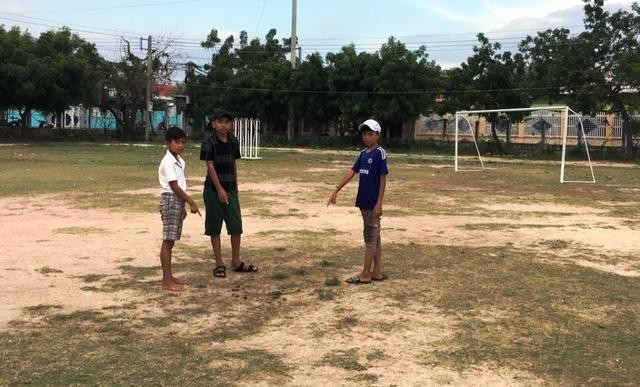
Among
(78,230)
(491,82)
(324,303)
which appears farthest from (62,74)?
(324,303)

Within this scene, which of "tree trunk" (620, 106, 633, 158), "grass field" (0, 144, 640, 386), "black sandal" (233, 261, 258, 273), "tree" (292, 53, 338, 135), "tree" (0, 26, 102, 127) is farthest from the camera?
"tree" (292, 53, 338, 135)

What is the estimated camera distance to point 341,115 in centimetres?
4247

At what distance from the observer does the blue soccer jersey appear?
20.8 feet

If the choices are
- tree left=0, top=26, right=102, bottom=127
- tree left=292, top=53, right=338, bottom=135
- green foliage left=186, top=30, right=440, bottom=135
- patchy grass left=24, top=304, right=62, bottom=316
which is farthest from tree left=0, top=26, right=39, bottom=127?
patchy grass left=24, top=304, right=62, bottom=316

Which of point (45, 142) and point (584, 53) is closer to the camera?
point (584, 53)

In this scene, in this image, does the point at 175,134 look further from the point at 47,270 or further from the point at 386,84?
the point at 386,84

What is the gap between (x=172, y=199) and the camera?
5973mm

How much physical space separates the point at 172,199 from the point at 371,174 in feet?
6.21

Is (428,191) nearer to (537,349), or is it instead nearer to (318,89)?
(537,349)

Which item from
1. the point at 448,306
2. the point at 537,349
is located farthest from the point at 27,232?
the point at 537,349

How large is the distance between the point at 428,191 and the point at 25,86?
29551 millimetres

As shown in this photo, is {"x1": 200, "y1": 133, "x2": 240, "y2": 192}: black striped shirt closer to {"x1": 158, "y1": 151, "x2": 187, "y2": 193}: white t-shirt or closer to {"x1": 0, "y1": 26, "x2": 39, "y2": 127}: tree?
{"x1": 158, "y1": 151, "x2": 187, "y2": 193}: white t-shirt

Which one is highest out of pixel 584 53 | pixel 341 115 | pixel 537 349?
pixel 584 53

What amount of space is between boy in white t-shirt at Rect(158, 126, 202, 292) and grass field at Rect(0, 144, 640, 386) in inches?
9.7
